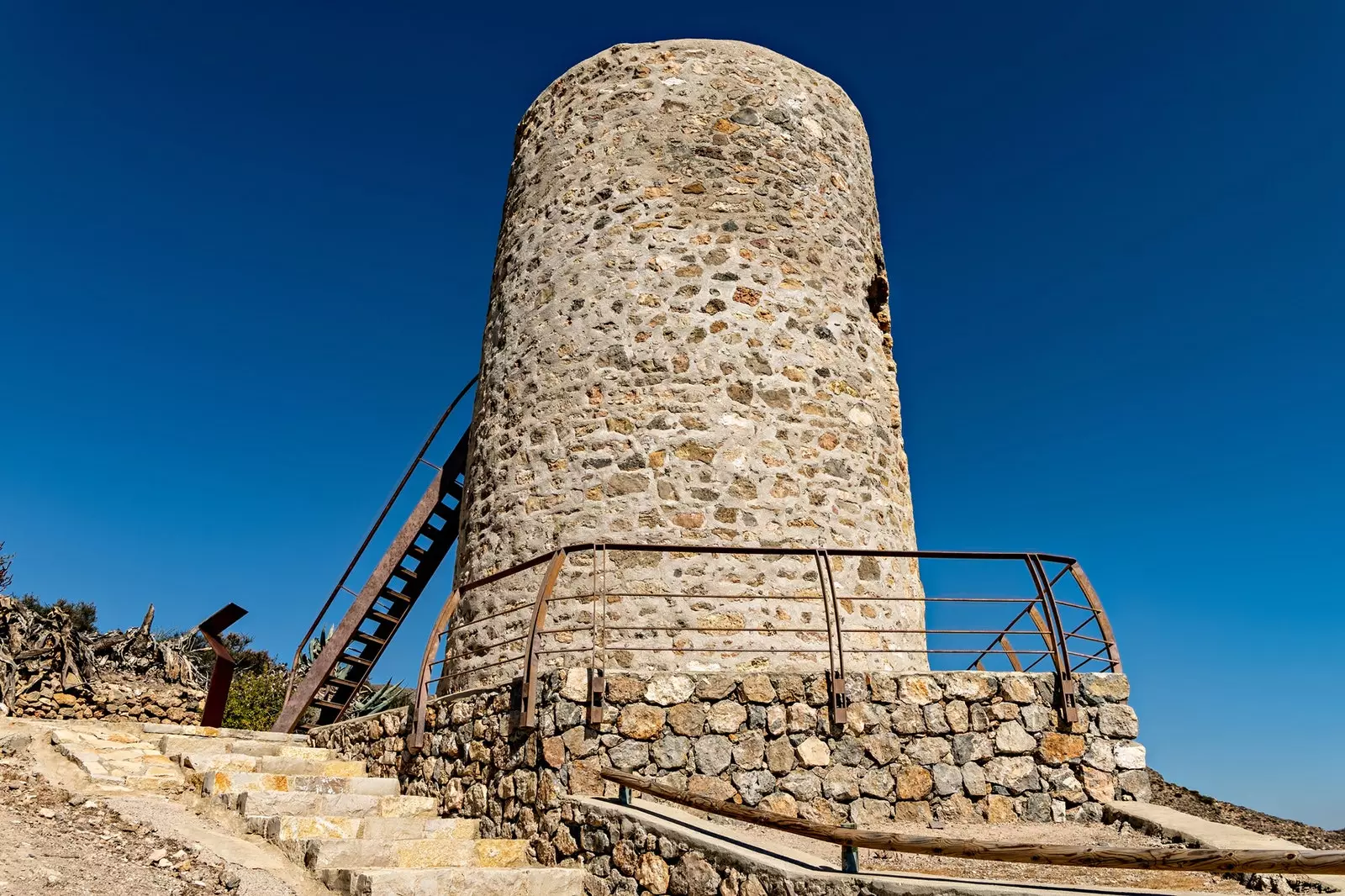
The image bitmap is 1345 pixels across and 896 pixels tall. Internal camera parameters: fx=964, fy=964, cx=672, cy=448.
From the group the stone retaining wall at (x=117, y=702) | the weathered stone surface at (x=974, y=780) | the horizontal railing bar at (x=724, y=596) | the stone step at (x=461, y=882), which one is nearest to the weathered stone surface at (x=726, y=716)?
the horizontal railing bar at (x=724, y=596)

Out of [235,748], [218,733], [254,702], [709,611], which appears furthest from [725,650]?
[254,702]

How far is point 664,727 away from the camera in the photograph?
5.91m

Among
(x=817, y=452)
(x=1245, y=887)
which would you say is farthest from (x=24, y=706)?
(x=1245, y=887)

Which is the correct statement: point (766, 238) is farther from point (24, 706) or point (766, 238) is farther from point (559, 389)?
point (24, 706)

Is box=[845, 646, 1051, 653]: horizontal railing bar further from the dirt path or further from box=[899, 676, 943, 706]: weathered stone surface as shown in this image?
the dirt path

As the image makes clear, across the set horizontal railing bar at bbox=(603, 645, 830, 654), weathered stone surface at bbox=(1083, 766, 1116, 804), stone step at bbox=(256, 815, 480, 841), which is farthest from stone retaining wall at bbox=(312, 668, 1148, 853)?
horizontal railing bar at bbox=(603, 645, 830, 654)

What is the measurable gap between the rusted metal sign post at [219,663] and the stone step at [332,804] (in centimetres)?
450

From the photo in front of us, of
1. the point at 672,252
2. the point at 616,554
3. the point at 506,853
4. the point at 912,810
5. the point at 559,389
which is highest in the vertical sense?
the point at 672,252

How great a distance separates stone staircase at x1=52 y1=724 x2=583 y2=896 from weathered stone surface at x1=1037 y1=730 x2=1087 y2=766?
3083mm

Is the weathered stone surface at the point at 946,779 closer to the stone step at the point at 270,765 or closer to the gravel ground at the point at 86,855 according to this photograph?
the gravel ground at the point at 86,855

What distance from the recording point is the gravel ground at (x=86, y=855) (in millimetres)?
4645

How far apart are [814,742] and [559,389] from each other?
12.4 feet

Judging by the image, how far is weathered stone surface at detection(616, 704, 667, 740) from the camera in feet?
19.2

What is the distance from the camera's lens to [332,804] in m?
6.19
